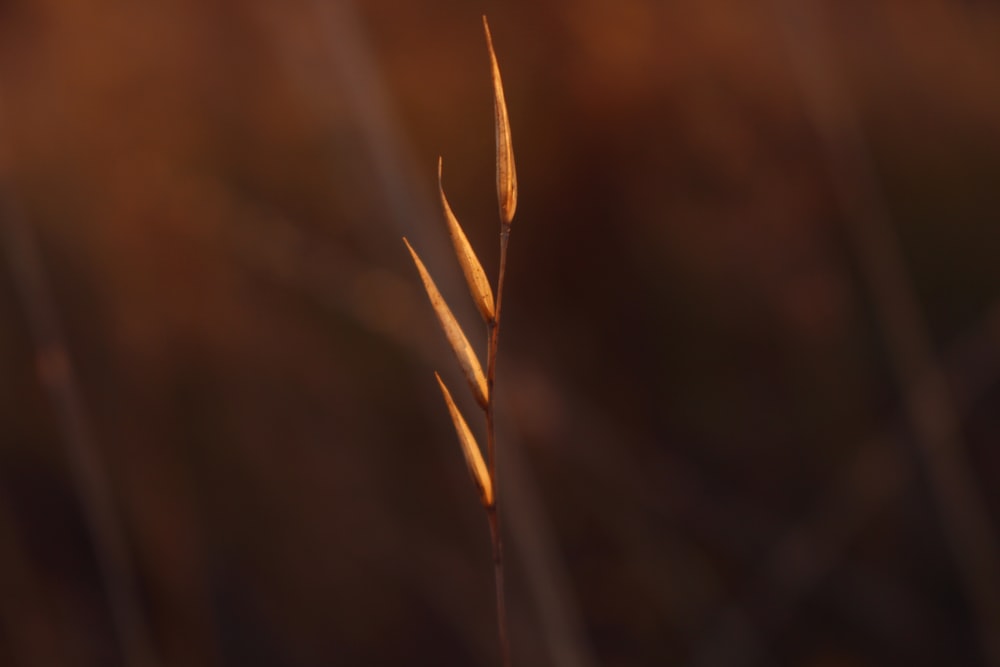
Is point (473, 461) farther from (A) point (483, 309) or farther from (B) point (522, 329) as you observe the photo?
(B) point (522, 329)

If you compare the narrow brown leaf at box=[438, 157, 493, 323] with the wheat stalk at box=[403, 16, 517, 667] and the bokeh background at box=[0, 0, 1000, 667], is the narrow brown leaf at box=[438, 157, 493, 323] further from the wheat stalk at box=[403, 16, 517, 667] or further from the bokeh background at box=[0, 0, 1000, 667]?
the bokeh background at box=[0, 0, 1000, 667]

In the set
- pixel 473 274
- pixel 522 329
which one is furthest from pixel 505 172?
pixel 522 329

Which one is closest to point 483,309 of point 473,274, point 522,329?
point 473,274

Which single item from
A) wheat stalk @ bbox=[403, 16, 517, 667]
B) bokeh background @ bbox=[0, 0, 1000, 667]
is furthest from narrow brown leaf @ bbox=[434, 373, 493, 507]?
bokeh background @ bbox=[0, 0, 1000, 667]

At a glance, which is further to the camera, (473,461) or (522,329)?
(522,329)

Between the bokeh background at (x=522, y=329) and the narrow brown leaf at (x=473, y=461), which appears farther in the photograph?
the bokeh background at (x=522, y=329)

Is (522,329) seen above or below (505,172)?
below

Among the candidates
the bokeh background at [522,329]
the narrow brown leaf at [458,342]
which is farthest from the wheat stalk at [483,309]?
the bokeh background at [522,329]

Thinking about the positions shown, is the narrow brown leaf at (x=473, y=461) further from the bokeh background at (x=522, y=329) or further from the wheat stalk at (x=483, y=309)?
the bokeh background at (x=522, y=329)

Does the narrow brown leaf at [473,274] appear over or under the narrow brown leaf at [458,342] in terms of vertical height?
over

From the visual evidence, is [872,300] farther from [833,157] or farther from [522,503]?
[522,503]
